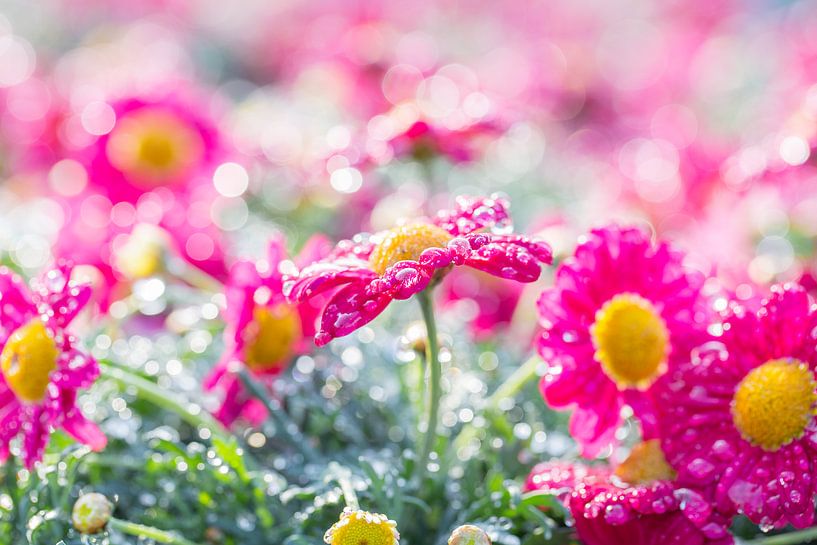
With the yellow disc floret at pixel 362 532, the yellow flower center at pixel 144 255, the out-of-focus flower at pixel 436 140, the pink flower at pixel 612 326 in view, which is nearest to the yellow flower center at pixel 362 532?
the yellow disc floret at pixel 362 532

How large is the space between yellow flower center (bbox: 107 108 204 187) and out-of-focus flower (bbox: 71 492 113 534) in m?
0.95

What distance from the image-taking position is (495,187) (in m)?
1.94

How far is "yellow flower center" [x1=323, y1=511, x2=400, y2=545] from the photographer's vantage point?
771 mm

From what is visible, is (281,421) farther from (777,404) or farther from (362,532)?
(777,404)

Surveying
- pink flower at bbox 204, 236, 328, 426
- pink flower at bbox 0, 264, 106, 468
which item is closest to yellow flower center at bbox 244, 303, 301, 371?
pink flower at bbox 204, 236, 328, 426

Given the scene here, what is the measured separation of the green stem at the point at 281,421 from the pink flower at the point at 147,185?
0.38 metres

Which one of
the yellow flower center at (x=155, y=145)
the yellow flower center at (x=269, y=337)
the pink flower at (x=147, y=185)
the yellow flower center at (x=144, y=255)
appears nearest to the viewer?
the yellow flower center at (x=269, y=337)

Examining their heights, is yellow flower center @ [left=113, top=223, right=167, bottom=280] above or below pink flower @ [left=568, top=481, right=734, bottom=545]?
above

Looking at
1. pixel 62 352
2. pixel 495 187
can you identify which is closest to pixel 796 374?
pixel 62 352

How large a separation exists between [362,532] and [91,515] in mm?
264

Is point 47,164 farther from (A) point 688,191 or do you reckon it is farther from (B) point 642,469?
(B) point 642,469

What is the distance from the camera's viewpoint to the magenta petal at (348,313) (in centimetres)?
77

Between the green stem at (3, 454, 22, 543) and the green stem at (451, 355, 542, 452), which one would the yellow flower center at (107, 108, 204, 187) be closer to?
the green stem at (3, 454, 22, 543)

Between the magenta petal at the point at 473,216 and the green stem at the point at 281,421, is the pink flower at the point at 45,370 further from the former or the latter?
the magenta petal at the point at 473,216
